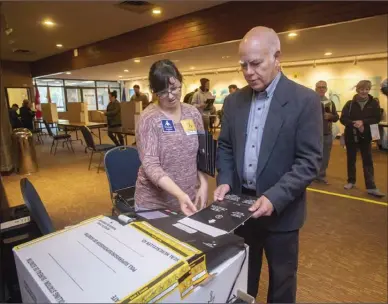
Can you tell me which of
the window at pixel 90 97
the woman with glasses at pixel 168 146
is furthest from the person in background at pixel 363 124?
the window at pixel 90 97

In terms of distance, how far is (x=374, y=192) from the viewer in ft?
11.1

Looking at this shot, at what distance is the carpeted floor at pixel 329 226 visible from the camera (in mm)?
1774

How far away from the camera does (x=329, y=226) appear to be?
262cm

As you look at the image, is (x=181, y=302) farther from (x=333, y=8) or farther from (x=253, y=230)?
(x=333, y=8)

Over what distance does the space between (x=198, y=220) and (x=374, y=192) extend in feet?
11.5

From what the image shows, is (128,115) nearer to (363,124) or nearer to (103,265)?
(363,124)

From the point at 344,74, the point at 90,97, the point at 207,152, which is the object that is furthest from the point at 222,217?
the point at 90,97

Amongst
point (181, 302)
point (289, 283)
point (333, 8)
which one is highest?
point (333, 8)

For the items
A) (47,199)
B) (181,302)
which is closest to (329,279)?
(181,302)

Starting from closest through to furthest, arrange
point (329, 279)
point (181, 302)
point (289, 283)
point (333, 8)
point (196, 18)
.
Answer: point (181, 302), point (289, 283), point (329, 279), point (333, 8), point (196, 18)

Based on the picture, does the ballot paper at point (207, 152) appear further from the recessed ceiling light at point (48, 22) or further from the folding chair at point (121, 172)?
the recessed ceiling light at point (48, 22)

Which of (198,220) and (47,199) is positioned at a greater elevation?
(198,220)

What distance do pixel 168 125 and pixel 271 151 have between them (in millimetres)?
447

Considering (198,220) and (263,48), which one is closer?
(198,220)
